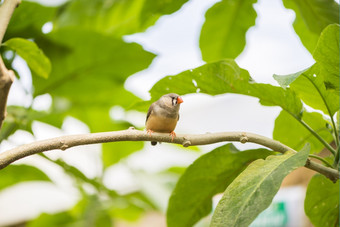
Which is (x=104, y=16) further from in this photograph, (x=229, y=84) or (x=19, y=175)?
(x=229, y=84)

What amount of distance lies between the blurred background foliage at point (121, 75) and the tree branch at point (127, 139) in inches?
4.6

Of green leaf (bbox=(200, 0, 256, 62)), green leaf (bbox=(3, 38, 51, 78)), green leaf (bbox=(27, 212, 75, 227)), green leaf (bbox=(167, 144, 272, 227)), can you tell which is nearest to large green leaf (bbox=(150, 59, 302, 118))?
green leaf (bbox=(167, 144, 272, 227))

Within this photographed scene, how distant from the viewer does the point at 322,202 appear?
889 mm

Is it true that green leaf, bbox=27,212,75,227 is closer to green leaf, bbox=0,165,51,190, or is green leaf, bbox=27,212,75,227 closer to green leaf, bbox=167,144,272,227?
green leaf, bbox=0,165,51,190

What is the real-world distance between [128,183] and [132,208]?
620mm

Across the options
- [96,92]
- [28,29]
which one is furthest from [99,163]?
[28,29]

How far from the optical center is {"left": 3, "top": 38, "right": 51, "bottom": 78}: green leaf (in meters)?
0.87

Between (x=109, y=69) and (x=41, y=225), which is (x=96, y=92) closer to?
(x=109, y=69)

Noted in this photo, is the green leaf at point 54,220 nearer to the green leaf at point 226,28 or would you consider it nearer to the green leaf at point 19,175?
the green leaf at point 19,175

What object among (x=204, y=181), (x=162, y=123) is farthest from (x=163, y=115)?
(x=204, y=181)

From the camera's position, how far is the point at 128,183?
240cm

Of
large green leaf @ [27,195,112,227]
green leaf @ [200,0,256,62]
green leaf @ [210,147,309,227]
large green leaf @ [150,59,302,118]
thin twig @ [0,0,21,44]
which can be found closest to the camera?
green leaf @ [210,147,309,227]

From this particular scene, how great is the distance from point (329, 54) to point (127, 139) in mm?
370

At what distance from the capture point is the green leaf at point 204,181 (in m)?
0.87
